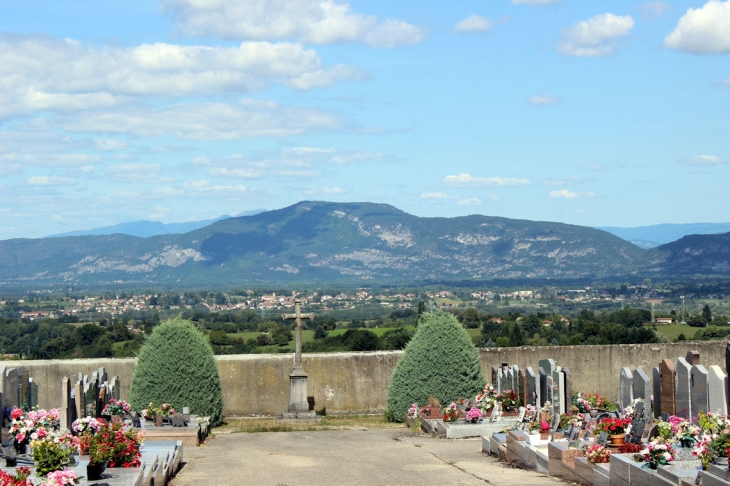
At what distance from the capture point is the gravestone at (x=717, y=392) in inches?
452

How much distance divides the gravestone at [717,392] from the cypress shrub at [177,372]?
10281 mm

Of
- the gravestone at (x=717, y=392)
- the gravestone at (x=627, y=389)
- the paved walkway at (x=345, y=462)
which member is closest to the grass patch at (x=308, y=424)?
the paved walkway at (x=345, y=462)

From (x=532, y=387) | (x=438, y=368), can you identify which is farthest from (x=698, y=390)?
(x=438, y=368)

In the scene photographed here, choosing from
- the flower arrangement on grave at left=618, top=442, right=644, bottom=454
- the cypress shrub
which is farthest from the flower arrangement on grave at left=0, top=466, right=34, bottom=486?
the cypress shrub

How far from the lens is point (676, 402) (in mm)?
12398

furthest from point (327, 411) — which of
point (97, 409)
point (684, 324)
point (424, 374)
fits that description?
point (684, 324)

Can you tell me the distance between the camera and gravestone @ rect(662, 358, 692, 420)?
1211 centimetres

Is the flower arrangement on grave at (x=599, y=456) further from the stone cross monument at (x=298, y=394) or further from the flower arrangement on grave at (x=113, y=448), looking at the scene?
the stone cross monument at (x=298, y=394)

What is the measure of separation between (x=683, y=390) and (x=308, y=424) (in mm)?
9476

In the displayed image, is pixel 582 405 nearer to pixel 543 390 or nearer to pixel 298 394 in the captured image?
pixel 543 390

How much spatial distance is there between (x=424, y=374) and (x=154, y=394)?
510 cm

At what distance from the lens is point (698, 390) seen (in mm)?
11852

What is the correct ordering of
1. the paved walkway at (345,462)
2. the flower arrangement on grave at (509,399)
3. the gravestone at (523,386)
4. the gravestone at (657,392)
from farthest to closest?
the flower arrangement on grave at (509,399) → the gravestone at (523,386) → the gravestone at (657,392) → the paved walkway at (345,462)

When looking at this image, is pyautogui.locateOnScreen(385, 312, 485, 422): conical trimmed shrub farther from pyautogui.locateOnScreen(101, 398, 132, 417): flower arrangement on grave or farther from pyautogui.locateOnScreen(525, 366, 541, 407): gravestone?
pyautogui.locateOnScreen(101, 398, 132, 417): flower arrangement on grave
